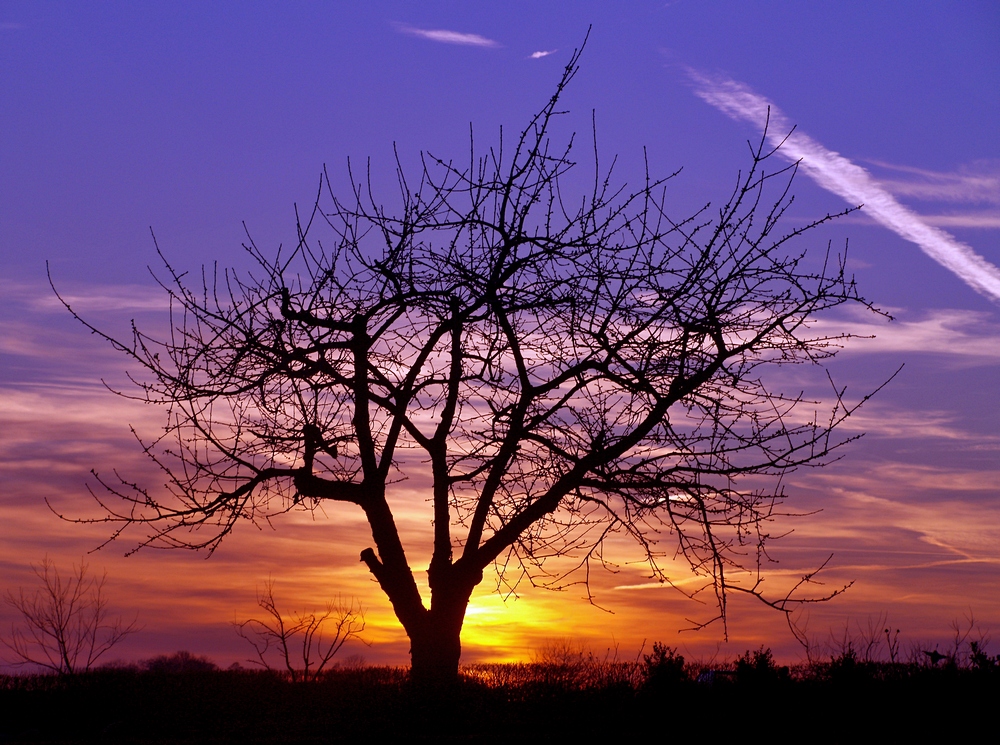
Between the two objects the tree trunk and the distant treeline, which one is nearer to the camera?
the distant treeline

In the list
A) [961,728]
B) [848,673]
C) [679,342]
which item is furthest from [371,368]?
[961,728]

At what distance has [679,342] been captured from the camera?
9172 millimetres

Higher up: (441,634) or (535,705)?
(441,634)

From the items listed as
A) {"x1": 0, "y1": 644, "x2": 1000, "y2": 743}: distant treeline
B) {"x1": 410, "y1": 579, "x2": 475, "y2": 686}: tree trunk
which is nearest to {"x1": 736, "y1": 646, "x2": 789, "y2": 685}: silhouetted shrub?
{"x1": 0, "y1": 644, "x2": 1000, "y2": 743}: distant treeline

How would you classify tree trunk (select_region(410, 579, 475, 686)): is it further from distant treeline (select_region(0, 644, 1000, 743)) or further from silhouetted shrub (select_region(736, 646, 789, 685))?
silhouetted shrub (select_region(736, 646, 789, 685))

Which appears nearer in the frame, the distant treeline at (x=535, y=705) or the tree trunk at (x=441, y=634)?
the distant treeline at (x=535, y=705)

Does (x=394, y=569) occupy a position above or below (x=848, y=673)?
above

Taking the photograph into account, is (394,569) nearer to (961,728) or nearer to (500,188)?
(500,188)

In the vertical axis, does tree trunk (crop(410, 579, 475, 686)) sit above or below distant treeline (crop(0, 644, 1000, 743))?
above

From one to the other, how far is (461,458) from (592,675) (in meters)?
3.81

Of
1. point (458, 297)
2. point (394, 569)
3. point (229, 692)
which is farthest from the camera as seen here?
point (229, 692)

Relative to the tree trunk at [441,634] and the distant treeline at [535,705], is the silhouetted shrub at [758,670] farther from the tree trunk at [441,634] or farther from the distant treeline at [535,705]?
the tree trunk at [441,634]

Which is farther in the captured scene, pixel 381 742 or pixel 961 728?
pixel 961 728

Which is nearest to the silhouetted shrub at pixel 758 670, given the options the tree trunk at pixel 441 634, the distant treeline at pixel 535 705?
the distant treeline at pixel 535 705
